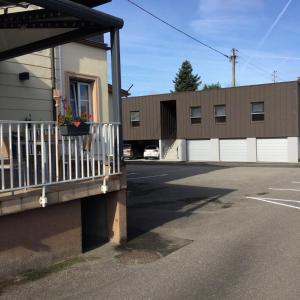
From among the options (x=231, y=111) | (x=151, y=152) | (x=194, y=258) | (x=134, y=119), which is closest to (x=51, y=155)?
(x=194, y=258)

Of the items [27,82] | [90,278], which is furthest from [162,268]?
[27,82]

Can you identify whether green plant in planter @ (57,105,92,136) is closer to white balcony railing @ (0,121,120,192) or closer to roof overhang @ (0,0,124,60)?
white balcony railing @ (0,121,120,192)

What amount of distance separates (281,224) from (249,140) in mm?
29386

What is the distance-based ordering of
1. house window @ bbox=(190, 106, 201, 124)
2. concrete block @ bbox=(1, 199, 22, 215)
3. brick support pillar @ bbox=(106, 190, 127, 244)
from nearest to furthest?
concrete block @ bbox=(1, 199, 22, 215) < brick support pillar @ bbox=(106, 190, 127, 244) < house window @ bbox=(190, 106, 201, 124)

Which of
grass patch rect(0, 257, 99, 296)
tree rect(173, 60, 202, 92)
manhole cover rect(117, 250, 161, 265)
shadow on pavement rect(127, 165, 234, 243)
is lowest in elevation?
shadow on pavement rect(127, 165, 234, 243)

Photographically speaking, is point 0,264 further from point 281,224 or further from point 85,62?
point 85,62

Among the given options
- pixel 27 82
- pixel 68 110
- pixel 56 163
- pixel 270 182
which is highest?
pixel 27 82

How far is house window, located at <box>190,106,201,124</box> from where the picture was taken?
41.1 meters

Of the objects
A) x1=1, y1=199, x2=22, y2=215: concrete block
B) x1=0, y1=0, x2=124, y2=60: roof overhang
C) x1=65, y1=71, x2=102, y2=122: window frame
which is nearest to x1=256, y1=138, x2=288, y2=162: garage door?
x1=65, y1=71, x2=102, y2=122: window frame

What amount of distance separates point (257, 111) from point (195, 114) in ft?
18.7

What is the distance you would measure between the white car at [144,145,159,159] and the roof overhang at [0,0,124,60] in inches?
1309

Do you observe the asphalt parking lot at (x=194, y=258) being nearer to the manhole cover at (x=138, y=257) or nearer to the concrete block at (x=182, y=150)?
the manhole cover at (x=138, y=257)

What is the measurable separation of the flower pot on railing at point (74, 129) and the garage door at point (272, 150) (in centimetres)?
3154

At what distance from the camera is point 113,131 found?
8.02 metres
